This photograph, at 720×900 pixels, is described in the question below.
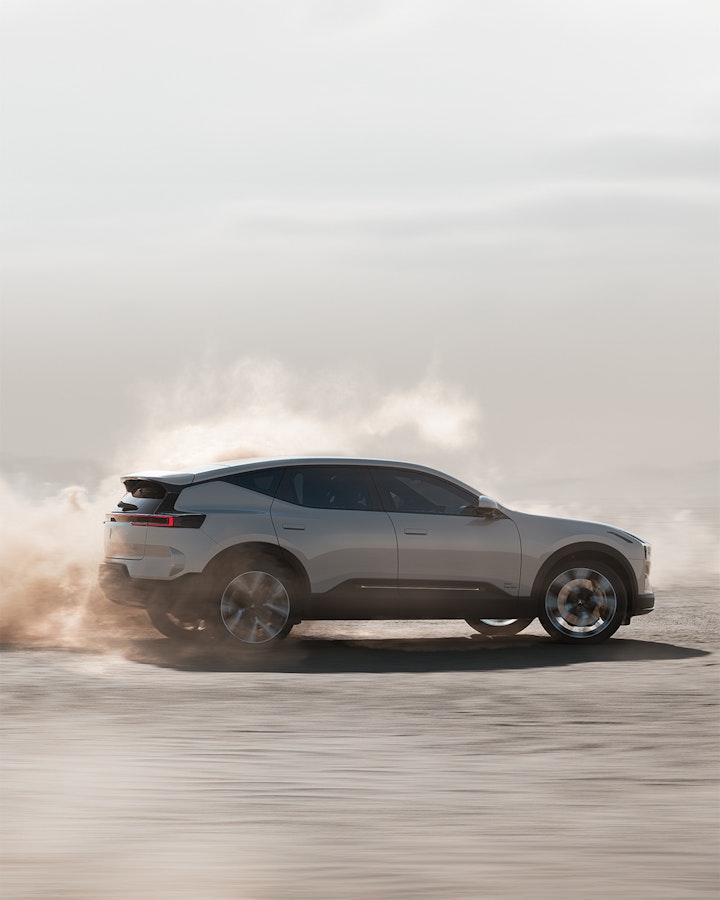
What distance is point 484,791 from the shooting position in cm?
609

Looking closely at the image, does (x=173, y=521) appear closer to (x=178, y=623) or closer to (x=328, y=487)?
(x=178, y=623)

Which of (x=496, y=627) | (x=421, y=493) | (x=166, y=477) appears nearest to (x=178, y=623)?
(x=166, y=477)

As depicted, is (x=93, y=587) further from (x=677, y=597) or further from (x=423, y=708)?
(x=677, y=597)

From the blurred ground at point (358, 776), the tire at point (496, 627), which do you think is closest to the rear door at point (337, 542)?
the blurred ground at point (358, 776)

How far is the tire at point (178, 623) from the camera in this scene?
1157cm

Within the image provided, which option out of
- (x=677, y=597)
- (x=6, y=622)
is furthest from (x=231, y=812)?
(x=677, y=597)

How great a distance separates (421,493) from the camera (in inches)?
475

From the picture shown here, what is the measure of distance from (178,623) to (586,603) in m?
3.54

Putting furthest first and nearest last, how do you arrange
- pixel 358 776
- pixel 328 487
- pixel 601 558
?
pixel 601 558 < pixel 328 487 < pixel 358 776

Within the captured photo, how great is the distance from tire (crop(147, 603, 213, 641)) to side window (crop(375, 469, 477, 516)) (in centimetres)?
189

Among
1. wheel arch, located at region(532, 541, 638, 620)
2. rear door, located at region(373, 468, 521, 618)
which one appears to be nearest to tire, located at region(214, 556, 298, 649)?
rear door, located at region(373, 468, 521, 618)

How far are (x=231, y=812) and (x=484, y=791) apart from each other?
1.13 meters

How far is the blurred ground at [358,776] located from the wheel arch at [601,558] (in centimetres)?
115

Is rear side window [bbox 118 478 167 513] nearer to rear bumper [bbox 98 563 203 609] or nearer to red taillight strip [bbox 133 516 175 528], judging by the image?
red taillight strip [bbox 133 516 175 528]
